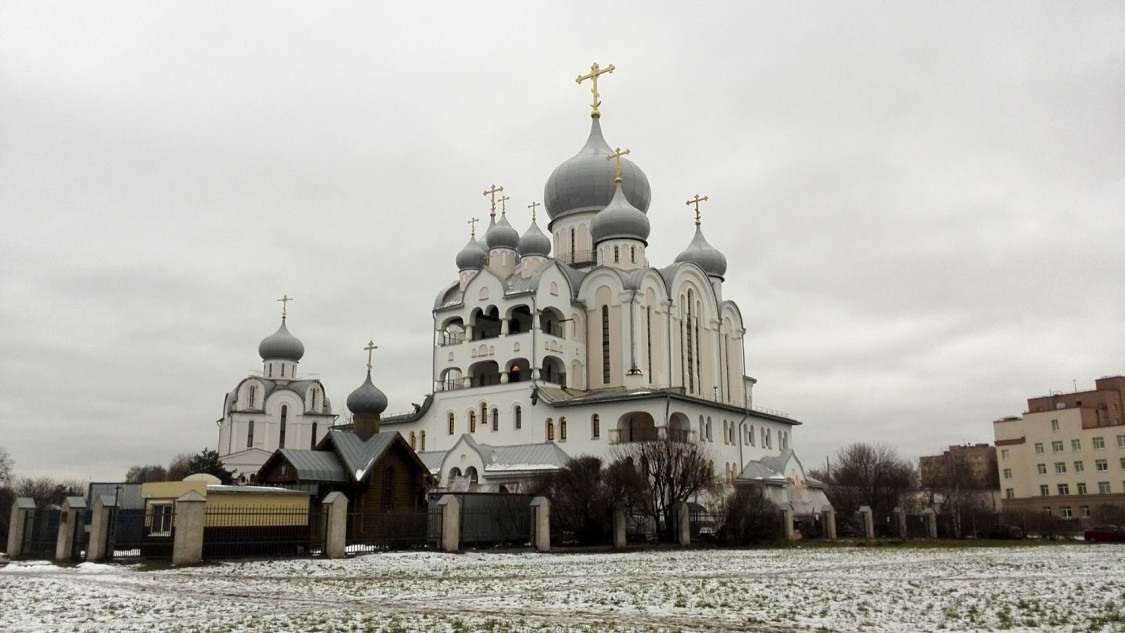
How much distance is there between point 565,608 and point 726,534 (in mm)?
19451

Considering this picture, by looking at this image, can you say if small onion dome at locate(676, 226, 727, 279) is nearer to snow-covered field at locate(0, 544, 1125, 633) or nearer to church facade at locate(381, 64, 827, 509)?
church facade at locate(381, 64, 827, 509)

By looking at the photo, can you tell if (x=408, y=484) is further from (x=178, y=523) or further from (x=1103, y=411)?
(x=1103, y=411)

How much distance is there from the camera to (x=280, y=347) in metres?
61.6

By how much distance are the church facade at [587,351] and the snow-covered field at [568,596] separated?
1836 centimetres

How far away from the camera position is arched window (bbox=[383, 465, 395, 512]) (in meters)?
28.9

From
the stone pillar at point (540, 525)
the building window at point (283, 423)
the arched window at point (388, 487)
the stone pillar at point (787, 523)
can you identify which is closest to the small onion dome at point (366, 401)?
the arched window at point (388, 487)

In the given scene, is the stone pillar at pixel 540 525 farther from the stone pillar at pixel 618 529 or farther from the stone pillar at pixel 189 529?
the stone pillar at pixel 189 529

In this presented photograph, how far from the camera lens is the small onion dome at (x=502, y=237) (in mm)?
51000

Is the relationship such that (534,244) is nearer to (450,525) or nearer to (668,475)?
(668,475)

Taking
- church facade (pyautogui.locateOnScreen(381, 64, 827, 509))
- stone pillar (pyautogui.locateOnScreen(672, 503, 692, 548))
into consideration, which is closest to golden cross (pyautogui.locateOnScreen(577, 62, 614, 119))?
church facade (pyautogui.locateOnScreen(381, 64, 827, 509))

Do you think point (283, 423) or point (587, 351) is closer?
point (587, 351)

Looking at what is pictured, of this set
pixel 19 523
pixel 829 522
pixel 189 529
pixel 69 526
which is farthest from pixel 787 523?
pixel 19 523

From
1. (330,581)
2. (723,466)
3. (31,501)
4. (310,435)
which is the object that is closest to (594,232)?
(723,466)

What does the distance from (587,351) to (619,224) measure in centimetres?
654
